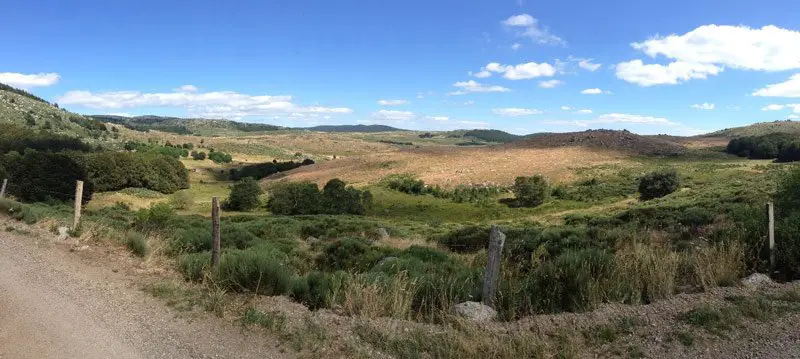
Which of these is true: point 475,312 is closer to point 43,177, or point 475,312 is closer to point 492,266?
point 492,266

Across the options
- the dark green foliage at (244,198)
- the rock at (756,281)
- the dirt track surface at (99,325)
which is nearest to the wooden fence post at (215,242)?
the dirt track surface at (99,325)

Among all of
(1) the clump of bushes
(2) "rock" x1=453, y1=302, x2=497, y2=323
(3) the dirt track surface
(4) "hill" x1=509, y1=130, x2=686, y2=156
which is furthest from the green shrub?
(4) "hill" x1=509, y1=130, x2=686, y2=156

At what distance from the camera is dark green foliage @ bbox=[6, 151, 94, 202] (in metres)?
48.5

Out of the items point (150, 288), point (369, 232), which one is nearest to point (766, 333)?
point (150, 288)

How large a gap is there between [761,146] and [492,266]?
88.7 m

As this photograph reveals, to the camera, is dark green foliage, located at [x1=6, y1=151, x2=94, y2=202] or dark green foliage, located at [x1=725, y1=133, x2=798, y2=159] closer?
dark green foliage, located at [x1=6, y1=151, x2=94, y2=202]

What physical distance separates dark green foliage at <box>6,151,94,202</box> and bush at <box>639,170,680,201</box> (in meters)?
57.8

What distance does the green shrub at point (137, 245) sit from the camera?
10.6m

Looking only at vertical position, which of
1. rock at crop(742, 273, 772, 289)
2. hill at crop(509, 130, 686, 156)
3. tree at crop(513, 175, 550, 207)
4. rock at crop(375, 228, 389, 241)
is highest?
hill at crop(509, 130, 686, 156)

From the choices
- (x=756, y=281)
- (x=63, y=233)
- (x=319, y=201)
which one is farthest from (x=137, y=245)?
(x=319, y=201)

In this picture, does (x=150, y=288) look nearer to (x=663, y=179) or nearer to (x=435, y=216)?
(x=435, y=216)

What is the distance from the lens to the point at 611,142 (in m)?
87.1

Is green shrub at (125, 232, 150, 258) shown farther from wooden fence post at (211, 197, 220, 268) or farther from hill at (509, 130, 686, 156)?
hill at (509, 130, 686, 156)

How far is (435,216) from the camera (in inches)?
1864
